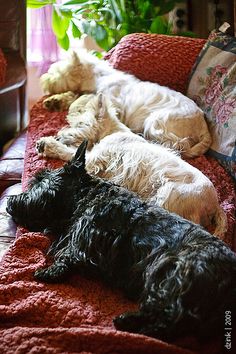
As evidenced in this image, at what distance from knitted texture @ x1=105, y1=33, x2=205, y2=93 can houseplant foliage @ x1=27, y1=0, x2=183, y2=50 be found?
675 millimetres

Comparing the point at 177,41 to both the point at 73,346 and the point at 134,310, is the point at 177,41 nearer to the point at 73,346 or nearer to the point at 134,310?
the point at 134,310

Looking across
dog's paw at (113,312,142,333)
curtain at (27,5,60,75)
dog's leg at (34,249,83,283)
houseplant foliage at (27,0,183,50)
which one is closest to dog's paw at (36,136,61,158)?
dog's leg at (34,249,83,283)

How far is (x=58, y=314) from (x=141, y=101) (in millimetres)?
1562

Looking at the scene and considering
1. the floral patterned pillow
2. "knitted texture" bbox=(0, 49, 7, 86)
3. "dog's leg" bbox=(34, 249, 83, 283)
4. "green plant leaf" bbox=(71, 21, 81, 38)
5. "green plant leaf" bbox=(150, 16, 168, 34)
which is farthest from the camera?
"green plant leaf" bbox=(71, 21, 81, 38)

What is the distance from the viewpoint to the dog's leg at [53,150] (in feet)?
8.36

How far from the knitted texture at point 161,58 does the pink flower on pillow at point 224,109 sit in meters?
0.40

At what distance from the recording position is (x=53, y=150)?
8.38 feet

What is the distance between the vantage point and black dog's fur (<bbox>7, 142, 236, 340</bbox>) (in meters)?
1.47

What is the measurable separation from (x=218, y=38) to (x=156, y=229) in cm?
152

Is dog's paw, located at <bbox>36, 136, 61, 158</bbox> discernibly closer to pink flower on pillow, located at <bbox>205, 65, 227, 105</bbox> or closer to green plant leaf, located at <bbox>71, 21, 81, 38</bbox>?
pink flower on pillow, located at <bbox>205, 65, 227, 105</bbox>

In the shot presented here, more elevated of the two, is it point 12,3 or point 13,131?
point 12,3

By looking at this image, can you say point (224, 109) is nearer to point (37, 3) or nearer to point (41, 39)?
point (37, 3)

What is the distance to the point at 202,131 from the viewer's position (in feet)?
8.80

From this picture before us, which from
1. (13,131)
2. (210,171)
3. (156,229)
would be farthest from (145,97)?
(156,229)
